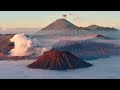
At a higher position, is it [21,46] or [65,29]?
[65,29]

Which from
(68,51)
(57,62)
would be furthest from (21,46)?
(68,51)

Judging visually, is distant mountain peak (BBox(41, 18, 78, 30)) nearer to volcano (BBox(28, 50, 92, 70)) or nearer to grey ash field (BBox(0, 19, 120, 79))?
grey ash field (BBox(0, 19, 120, 79))

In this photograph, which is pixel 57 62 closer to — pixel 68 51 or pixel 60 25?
pixel 68 51

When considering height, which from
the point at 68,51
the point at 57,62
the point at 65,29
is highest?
the point at 65,29

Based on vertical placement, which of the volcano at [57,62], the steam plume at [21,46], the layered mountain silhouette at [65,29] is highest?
the layered mountain silhouette at [65,29]

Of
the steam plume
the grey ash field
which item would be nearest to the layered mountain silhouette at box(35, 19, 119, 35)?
the grey ash field

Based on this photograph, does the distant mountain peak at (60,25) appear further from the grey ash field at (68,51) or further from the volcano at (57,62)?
the volcano at (57,62)

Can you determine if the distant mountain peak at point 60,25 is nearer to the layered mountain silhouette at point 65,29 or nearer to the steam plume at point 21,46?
the layered mountain silhouette at point 65,29

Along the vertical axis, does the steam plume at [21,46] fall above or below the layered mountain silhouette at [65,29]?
below

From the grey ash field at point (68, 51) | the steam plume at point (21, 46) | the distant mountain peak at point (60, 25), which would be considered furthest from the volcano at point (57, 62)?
the distant mountain peak at point (60, 25)

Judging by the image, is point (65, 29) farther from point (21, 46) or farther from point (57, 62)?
point (21, 46)
